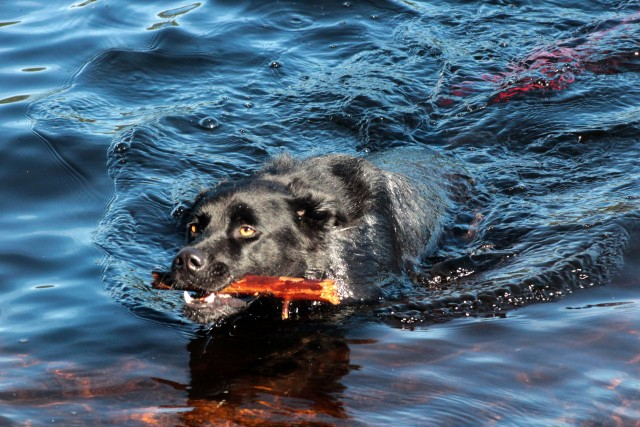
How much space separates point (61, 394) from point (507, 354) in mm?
3013

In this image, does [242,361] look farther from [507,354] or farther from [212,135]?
[212,135]

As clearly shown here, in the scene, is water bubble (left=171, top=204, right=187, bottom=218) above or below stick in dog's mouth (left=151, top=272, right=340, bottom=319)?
below

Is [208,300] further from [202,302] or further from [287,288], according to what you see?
[287,288]

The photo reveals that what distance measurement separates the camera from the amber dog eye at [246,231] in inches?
257

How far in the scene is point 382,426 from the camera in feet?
17.4

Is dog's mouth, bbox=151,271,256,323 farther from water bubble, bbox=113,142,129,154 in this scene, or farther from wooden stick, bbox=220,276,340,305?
water bubble, bbox=113,142,129,154

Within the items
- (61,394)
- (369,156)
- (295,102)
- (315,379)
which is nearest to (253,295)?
(315,379)

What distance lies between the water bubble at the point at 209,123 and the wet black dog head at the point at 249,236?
11.6ft

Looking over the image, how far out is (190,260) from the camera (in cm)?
604

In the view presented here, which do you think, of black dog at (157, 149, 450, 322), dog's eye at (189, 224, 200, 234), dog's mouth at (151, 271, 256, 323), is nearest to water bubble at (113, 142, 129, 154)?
black dog at (157, 149, 450, 322)

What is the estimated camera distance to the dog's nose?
604cm

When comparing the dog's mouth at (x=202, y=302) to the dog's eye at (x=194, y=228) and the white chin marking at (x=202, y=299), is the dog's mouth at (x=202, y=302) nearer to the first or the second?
the white chin marking at (x=202, y=299)

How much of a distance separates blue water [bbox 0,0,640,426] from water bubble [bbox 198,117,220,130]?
8 centimetres

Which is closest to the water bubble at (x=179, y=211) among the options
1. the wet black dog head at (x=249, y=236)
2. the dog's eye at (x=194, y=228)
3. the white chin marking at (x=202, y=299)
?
the wet black dog head at (x=249, y=236)
